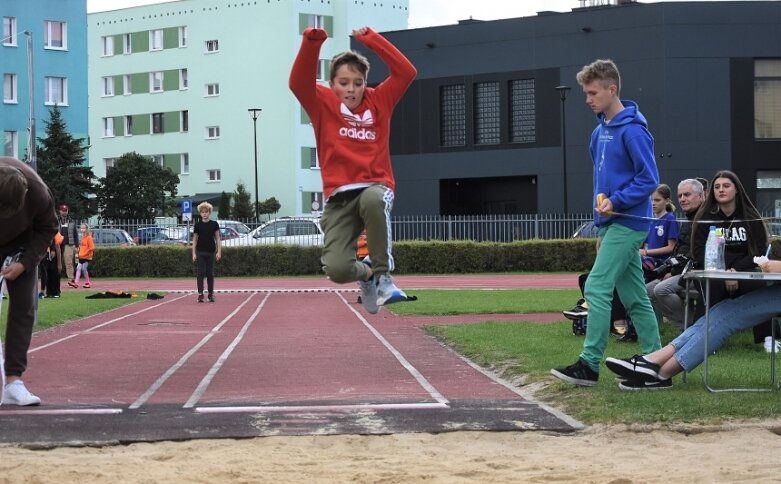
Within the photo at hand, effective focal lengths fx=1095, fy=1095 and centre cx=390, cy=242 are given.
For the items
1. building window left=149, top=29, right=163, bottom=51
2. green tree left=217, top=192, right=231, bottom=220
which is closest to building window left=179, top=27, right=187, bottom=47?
building window left=149, top=29, right=163, bottom=51

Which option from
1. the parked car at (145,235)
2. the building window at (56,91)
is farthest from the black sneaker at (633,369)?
the building window at (56,91)

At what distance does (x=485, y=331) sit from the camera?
44.2 ft

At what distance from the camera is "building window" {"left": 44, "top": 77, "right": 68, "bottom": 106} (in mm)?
55531

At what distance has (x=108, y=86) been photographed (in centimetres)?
7181

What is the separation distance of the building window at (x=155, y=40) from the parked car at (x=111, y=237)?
3383 cm

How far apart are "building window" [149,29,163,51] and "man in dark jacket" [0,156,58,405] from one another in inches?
2477

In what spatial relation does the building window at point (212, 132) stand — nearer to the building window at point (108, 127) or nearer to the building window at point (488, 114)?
the building window at point (108, 127)

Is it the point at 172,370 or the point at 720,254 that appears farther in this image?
the point at 172,370

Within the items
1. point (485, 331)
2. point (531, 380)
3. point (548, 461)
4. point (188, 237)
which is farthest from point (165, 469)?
point (188, 237)

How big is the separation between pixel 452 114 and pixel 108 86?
3456cm

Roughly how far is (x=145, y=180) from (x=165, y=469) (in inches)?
2059

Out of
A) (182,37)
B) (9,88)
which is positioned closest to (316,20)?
(182,37)

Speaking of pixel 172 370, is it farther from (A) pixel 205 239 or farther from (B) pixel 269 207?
(B) pixel 269 207

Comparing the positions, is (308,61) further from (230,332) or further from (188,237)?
(188,237)
